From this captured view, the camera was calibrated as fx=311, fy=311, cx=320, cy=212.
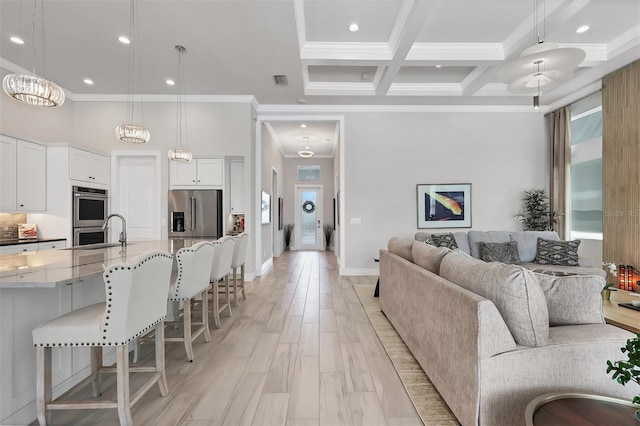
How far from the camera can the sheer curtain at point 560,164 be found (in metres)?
5.81

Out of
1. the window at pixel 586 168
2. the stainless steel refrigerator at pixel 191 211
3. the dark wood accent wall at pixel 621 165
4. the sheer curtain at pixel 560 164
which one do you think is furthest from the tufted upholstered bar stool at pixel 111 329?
the sheer curtain at pixel 560 164

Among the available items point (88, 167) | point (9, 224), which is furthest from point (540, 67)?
point (9, 224)

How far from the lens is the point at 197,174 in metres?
5.59

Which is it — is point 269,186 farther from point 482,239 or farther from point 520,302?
point 520,302

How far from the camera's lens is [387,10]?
3.68 m

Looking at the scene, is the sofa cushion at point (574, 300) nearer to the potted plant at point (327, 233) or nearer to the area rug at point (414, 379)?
the area rug at point (414, 379)

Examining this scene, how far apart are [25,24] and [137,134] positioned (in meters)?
1.68

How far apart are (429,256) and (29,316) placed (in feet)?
8.83

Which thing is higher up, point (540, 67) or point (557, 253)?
point (540, 67)

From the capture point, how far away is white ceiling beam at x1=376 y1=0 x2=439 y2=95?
329cm

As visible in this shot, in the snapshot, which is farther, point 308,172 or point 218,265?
point 308,172

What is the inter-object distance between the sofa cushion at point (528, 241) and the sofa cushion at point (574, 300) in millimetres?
3414

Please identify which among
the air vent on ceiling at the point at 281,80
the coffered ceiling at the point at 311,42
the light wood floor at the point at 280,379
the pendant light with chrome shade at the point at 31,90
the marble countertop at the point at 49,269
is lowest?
the light wood floor at the point at 280,379

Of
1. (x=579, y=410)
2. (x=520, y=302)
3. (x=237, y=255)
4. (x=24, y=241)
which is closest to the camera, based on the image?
(x=579, y=410)
